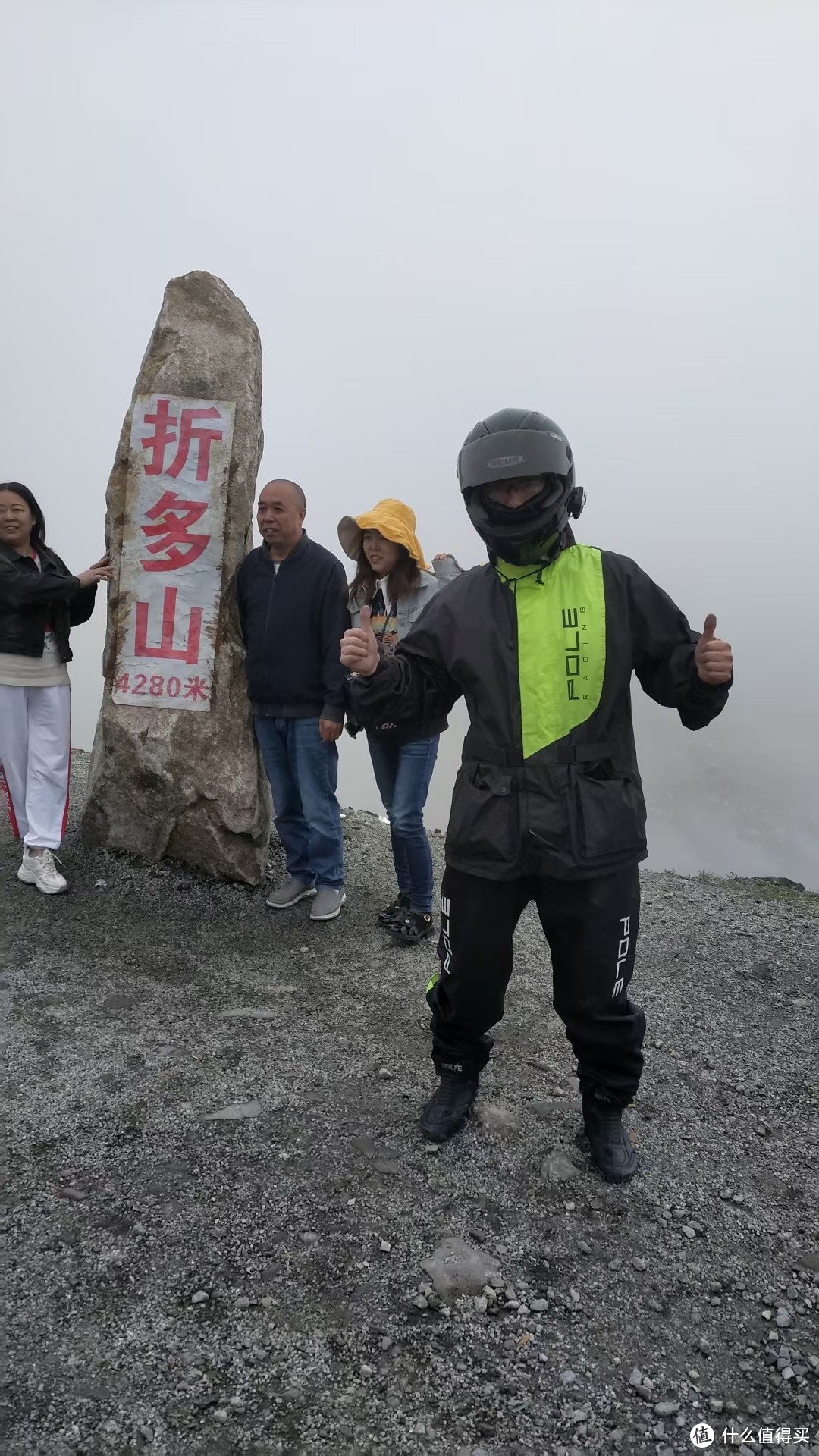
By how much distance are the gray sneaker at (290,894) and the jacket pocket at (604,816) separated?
10.3 feet

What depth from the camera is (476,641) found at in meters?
2.88

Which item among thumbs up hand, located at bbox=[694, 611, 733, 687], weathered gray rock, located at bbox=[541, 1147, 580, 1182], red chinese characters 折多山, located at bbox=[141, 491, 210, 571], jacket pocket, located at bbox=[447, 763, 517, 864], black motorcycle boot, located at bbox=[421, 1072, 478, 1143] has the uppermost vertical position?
red chinese characters 折多山, located at bbox=[141, 491, 210, 571]

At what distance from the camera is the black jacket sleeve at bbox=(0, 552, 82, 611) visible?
16.9 feet

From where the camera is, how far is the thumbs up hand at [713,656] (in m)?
2.66

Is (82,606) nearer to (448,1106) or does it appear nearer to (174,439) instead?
(174,439)

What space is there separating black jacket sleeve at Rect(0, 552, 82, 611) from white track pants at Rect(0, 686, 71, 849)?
0.55 metres

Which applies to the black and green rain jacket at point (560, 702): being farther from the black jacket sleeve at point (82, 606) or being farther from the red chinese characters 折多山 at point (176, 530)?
the black jacket sleeve at point (82, 606)

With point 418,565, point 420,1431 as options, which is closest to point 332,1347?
point 420,1431

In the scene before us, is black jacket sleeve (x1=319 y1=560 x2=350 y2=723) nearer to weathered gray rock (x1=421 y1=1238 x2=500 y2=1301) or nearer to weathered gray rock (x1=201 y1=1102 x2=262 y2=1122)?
weathered gray rock (x1=201 y1=1102 x2=262 y2=1122)

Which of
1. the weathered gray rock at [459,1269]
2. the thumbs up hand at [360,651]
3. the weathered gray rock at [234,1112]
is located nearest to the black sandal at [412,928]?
the weathered gray rock at [234,1112]

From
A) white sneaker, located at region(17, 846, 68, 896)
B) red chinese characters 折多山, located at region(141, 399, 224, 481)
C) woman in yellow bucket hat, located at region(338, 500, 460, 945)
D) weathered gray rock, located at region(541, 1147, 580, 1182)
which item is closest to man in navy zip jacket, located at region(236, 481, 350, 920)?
woman in yellow bucket hat, located at region(338, 500, 460, 945)

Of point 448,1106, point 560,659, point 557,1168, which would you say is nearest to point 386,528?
point 560,659

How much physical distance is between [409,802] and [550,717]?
222 cm

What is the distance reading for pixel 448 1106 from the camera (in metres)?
A: 3.21
